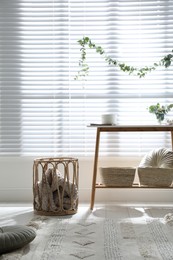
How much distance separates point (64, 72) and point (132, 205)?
1.30 m

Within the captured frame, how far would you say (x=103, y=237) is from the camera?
9.41ft

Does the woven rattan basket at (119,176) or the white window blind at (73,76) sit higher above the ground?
the white window blind at (73,76)

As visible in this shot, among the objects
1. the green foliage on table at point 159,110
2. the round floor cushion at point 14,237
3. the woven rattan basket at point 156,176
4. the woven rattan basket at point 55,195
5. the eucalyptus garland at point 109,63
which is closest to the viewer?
the round floor cushion at point 14,237

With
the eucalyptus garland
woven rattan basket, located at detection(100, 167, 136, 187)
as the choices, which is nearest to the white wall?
woven rattan basket, located at detection(100, 167, 136, 187)

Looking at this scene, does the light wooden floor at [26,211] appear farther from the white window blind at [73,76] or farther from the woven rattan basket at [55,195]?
the white window blind at [73,76]

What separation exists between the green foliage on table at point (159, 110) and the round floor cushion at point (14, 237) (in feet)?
5.67

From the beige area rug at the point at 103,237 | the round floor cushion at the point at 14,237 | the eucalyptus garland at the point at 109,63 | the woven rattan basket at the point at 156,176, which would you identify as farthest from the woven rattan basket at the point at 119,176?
the round floor cushion at the point at 14,237

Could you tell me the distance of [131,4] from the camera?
428 centimetres

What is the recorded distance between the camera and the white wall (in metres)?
4.30

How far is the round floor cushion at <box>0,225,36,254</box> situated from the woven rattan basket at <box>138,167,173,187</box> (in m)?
1.38

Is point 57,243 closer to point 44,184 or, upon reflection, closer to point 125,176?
point 44,184

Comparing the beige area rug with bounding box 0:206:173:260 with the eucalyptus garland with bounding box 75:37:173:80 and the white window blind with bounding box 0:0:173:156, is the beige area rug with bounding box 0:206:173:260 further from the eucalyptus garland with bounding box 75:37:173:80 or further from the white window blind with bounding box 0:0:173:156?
the eucalyptus garland with bounding box 75:37:173:80

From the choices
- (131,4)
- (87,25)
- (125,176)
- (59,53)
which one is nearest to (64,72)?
(59,53)

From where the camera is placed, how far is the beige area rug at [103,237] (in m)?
2.49
